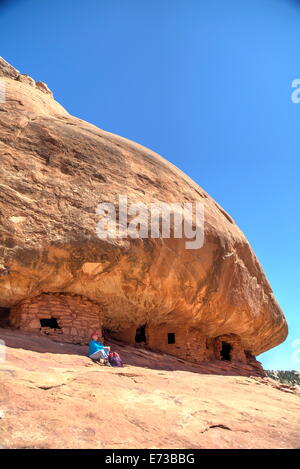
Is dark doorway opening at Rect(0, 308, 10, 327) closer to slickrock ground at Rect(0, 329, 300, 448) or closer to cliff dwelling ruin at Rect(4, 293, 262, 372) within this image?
cliff dwelling ruin at Rect(4, 293, 262, 372)

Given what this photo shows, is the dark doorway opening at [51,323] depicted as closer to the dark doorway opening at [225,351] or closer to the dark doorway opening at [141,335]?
Answer: the dark doorway opening at [141,335]

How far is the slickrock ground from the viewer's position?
10.5 ft

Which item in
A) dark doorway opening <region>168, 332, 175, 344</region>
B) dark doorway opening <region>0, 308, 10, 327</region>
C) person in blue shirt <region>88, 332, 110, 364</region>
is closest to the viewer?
person in blue shirt <region>88, 332, 110, 364</region>

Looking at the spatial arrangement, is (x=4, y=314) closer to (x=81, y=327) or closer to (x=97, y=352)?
(x=81, y=327)

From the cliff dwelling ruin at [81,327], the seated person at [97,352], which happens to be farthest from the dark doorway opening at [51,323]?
the seated person at [97,352]

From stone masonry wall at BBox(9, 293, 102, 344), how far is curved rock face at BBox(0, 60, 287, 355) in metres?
0.17

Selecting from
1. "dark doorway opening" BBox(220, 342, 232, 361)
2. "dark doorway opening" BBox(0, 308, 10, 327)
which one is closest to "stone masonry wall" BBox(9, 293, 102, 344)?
"dark doorway opening" BBox(0, 308, 10, 327)

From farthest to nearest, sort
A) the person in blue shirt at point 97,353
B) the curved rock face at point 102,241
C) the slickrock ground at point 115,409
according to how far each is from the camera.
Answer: the curved rock face at point 102,241 → the person in blue shirt at point 97,353 → the slickrock ground at point 115,409

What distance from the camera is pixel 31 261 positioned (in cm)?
648

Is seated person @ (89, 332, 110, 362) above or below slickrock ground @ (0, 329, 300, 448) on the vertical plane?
above

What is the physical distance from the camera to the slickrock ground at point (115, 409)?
10.5 ft

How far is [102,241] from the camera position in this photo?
699 centimetres

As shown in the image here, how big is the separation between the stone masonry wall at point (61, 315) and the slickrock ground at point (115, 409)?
0.53 m
